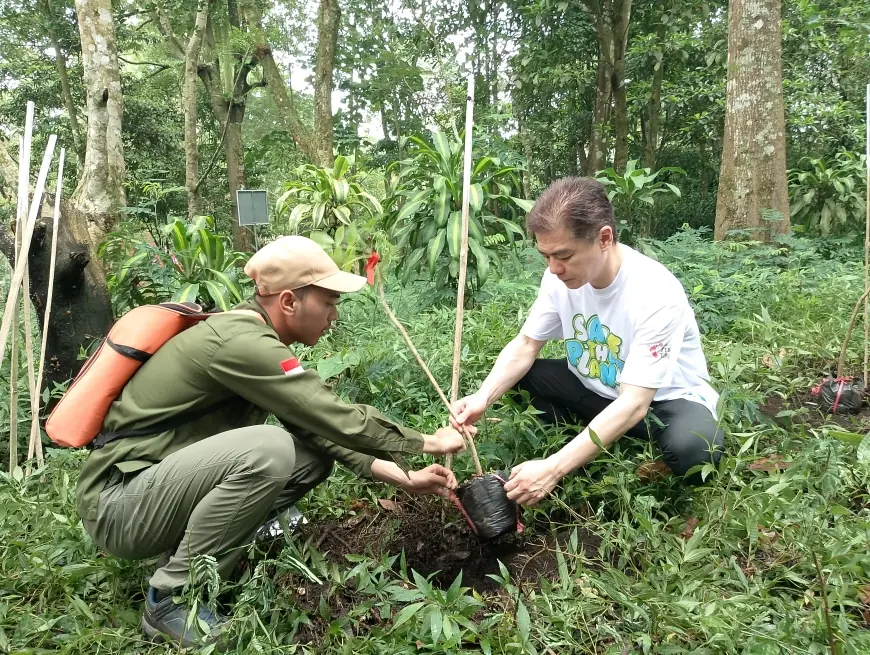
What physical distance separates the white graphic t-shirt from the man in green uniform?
0.79 metres

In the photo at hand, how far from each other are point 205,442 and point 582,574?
1075 mm

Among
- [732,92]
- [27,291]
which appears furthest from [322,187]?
[732,92]

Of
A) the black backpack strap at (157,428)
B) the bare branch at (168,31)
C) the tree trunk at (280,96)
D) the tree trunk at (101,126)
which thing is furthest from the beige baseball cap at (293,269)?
the bare branch at (168,31)

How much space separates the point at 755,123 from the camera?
15.8 feet

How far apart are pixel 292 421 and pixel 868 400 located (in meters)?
2.38

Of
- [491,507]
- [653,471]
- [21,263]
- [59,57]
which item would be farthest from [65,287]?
[59,57]

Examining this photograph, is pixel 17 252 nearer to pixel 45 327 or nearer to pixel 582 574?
pixel 45 327

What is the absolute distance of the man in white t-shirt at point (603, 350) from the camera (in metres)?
1.71

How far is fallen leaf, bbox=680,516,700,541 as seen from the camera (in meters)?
1.75

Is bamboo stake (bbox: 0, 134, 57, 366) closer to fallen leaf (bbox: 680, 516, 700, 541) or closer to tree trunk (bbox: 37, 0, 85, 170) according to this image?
fallen leaf (bbox: 680, 516, 700, 541)

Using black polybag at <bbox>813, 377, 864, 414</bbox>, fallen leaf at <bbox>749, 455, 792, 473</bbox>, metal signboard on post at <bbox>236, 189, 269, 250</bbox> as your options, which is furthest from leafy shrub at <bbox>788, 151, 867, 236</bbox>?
metal signboard on post at <bbox>236, 189, 269, 250</bbox>

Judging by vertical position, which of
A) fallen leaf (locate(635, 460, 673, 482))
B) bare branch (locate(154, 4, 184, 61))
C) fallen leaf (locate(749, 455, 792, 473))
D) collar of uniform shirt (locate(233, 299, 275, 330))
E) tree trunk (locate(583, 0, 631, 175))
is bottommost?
fallen leaf (locate(635, 460, 673, 482))

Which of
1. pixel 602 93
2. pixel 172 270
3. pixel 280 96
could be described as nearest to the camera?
pixel 172 270

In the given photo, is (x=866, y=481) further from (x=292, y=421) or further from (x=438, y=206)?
(x=438, y=206)
